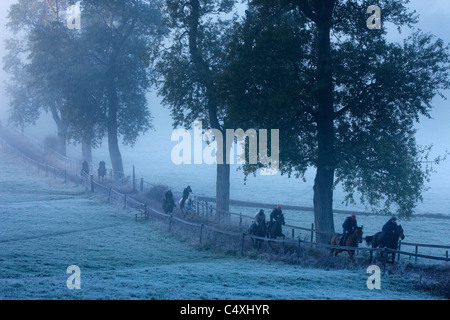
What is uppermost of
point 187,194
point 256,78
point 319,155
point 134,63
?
point 134,63

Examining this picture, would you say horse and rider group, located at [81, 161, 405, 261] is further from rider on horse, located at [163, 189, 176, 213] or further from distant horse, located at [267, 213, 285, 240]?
rider on horse, located at [163, 189, 176, 213]

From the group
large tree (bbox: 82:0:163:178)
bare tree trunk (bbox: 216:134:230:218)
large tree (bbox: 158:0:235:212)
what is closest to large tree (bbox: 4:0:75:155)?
large tree (bbox: 82:0:163:178)

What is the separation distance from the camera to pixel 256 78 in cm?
2092

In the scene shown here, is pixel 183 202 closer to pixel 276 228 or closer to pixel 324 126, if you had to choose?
pixel 276 228

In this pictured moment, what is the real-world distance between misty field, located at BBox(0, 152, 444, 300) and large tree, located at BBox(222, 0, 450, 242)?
6282mm

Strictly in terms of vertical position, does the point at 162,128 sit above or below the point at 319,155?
above

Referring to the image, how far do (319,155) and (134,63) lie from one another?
83.2ft

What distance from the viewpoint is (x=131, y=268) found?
16.0 m

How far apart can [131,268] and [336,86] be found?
12758 millimetres

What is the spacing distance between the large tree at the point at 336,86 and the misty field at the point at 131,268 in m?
6.28
